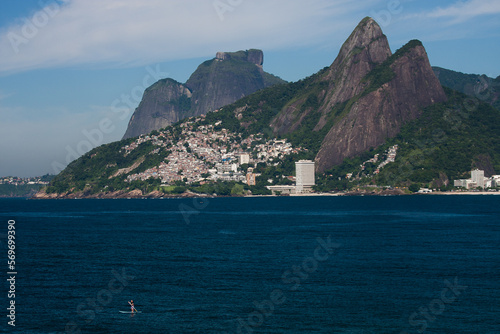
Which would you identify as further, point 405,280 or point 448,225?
point 448,225

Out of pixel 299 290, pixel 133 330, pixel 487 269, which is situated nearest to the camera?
pixel 133 330

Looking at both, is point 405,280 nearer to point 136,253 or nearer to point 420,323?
point 420,323

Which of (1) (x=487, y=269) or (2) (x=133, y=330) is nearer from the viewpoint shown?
(2) (x=133, y=330)

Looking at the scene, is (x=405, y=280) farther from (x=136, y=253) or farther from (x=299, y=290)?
(x=136, y=253)

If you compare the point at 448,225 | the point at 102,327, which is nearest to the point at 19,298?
the point at 102,327

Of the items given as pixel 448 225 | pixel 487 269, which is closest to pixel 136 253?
pixel 487 269

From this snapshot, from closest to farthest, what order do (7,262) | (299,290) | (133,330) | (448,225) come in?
1. (133,330)
2. (299,290)
3. (7,262)
4. (448,225)
